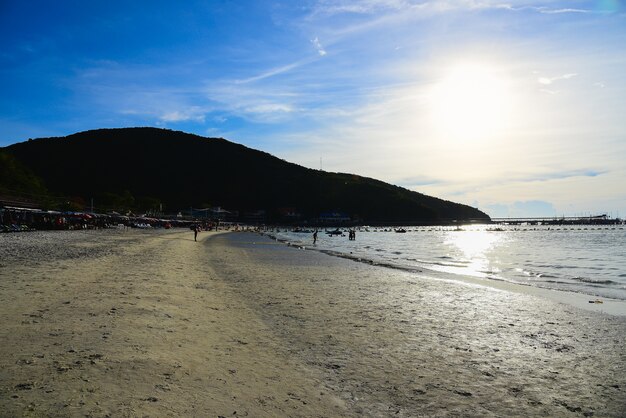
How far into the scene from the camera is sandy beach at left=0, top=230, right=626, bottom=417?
4949 millimetres

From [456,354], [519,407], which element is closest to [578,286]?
[456,354]

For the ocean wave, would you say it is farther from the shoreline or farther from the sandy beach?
the sandy beach

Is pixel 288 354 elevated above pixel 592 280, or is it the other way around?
pixel 288 354

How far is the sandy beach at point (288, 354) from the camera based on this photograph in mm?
4949

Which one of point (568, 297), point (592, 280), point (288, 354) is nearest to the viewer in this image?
point (288, 354)

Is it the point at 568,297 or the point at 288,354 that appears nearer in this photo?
the point at 288,354

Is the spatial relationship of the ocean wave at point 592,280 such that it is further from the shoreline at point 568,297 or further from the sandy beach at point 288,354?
the sandy beach at point 288,354

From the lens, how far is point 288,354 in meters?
7.18

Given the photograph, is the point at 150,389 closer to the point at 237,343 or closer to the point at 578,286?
the point at 237,343

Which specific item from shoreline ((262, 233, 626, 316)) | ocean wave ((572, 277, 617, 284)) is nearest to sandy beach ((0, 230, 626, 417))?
shoreline ((262, 233, 626, 316))

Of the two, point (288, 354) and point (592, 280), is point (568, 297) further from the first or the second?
point (288, 354)

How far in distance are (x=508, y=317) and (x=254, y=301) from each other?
7342 millimetres

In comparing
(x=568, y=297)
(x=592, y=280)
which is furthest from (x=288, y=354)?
(x=592, y=280)

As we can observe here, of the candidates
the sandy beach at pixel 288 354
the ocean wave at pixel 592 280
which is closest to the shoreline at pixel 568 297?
the sandy beach at pixel 288 354
